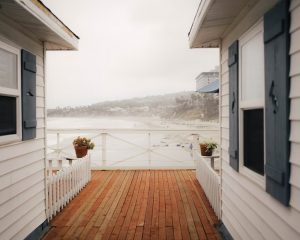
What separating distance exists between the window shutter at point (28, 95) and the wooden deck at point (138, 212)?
1368mm

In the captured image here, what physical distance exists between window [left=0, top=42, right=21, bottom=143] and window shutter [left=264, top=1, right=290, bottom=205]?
7.91 ft

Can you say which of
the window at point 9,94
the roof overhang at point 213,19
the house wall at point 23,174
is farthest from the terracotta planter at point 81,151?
the roof overhang at point 213,19

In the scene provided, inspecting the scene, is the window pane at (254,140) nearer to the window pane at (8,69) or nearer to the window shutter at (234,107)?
the window shutter at (234,107)

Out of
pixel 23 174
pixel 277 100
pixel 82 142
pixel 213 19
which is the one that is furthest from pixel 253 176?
pixel 82 142

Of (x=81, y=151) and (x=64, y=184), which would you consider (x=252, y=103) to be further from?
(x=81, y=151)

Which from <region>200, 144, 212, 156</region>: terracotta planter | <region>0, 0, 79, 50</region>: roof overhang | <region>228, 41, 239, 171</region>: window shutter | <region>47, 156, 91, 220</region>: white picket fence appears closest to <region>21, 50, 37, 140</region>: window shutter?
<region>0, 0, 79, 50</region>: roof overhang

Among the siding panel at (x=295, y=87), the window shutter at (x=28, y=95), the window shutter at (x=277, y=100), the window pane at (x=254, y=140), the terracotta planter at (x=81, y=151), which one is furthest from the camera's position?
the terracotta planter at (x=81, y=151)

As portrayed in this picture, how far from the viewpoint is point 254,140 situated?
2.51 m

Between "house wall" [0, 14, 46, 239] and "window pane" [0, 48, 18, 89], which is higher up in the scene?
"window pane" [0, 48, 18, 89]

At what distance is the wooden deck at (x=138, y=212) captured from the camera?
3.35 metres

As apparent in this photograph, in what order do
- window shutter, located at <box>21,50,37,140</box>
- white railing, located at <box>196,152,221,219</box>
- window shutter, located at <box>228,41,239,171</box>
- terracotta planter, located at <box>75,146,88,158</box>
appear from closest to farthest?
window shutter, located at <box>228,41,239,171</box> → window shutter, located at <box>21,50,37,140</box> → white railing, located at <box>196,152,221,219</box> → terracotta planter, located at <box>75,146,88,158</box>

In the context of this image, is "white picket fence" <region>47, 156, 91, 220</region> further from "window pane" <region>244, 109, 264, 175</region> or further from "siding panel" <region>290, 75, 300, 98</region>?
"siding panel" <region>290, 75, 300, 98</region>

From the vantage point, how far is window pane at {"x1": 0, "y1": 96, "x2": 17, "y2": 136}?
2669mm


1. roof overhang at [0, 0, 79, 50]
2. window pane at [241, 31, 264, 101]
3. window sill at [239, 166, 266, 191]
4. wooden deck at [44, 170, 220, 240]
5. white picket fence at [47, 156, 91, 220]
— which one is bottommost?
wooden deck at [44, 170, 220, 240]
